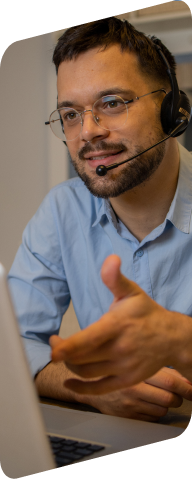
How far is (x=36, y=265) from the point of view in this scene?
1.21m

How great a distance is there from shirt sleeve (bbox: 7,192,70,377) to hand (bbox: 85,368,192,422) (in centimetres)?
32

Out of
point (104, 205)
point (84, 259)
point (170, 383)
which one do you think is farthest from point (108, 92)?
point (170, 383)

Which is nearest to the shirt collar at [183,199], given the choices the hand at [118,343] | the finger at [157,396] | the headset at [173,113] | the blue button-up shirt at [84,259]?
the blue button-up shirt at [84,259]

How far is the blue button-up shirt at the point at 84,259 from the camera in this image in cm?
110

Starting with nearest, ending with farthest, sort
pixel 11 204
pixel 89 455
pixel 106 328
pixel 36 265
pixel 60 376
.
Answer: pixel 106 328
pixel 89 455
pixel 60 376
pixel 36 265
pixel 11 204

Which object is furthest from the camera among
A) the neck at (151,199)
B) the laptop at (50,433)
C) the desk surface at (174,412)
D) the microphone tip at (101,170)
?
the neck at (151,199)

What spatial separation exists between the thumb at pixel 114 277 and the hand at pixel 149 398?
0.37 metres

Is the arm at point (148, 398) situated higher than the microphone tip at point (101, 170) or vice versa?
the microphone tip at point (101, 170)

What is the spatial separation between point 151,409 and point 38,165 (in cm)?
207

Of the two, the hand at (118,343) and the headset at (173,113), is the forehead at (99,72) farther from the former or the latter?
the hand at (118,343)

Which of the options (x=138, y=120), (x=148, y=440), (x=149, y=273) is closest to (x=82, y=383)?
(x=148, y=440)

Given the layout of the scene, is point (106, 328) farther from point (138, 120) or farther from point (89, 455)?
point (138, 120)

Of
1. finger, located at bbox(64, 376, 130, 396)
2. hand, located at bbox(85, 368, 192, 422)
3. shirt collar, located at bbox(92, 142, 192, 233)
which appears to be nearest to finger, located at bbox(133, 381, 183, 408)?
hand, located at bbox(85, 368, 192, 422)

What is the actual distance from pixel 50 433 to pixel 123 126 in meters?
0.73
